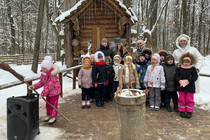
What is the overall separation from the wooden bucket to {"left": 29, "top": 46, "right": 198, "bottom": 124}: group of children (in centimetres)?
125

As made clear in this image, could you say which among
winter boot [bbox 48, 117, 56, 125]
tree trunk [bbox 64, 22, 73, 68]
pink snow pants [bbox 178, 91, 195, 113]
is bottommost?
winter boot [bbox 48, 117, 56, 125]

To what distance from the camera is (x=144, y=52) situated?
16.6 feet

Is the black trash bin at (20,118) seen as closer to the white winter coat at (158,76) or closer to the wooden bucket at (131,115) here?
the wooden bucket at (131,115)

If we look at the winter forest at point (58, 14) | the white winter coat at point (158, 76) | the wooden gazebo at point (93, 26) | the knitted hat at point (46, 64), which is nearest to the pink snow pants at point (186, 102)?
the white winter coat at point (158, 76)

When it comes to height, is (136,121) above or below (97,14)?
below

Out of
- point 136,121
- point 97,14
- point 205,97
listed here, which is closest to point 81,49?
point 97,14

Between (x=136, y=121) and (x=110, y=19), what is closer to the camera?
(x=136, y=121)

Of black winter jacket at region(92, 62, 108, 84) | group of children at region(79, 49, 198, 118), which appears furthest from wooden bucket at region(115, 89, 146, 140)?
black winter jacket at region(92, 62, 108, 84)

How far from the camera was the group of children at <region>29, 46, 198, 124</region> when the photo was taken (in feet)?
12.5

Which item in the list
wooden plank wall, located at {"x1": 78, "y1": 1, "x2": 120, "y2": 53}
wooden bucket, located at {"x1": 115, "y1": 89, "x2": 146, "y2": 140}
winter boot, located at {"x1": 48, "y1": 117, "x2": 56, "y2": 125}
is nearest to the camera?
wooden bucket, located at {"x1": 115, "y1": 89, "x2": 146, "y2": 140}

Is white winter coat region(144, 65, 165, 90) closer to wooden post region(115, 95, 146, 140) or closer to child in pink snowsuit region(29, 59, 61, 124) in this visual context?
wooden post region(115, 95, 146, 140)

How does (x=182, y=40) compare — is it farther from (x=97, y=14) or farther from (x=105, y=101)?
(x=97, y=14)

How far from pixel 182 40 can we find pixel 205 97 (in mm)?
2138

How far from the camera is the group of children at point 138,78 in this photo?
3.82m
